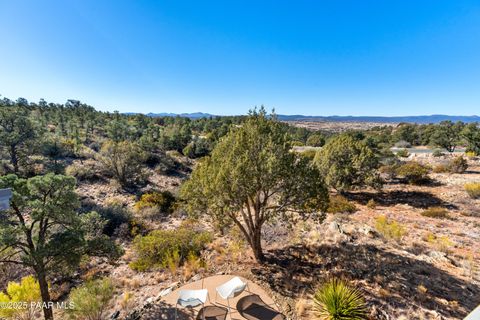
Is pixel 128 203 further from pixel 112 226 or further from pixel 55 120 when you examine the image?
pixel 55 120

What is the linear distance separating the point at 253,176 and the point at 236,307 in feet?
14.8

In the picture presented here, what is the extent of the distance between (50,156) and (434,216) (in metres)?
37.6

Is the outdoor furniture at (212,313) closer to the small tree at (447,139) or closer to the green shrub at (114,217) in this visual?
the green shrub at (114,217)

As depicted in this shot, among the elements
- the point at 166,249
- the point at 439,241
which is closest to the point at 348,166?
the point at 439,241

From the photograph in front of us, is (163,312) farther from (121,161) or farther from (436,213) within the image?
(121,161)

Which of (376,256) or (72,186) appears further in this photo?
(376,256)

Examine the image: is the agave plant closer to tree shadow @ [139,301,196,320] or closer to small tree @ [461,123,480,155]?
tree shadow @ [139,301,196,320]

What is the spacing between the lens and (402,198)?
2047cm

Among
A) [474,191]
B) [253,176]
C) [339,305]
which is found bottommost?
[474,191]

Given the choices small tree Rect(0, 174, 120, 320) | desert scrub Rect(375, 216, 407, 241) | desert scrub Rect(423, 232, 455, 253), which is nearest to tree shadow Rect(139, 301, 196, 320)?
small tree Rect(0, 174, 120, 320)

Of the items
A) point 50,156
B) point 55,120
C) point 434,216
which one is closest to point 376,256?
point 434,216

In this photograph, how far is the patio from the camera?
7047mm

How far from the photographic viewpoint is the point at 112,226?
1595 cm

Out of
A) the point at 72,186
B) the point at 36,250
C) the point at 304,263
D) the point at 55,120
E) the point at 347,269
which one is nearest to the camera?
the point at 36,250
